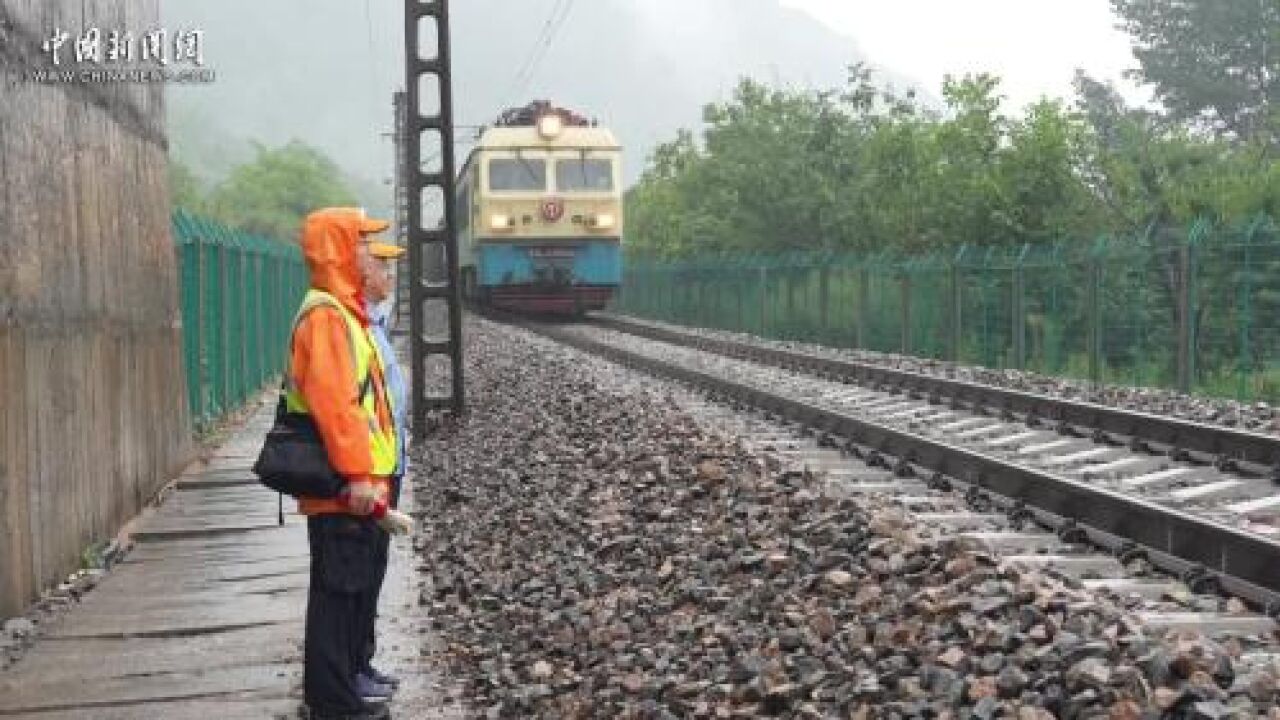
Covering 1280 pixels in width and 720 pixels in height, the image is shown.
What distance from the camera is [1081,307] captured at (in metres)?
19.2

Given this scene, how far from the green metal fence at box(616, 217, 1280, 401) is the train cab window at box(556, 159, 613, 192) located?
4193 mm

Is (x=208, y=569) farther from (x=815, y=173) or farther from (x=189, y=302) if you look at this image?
(x=815, y=173)

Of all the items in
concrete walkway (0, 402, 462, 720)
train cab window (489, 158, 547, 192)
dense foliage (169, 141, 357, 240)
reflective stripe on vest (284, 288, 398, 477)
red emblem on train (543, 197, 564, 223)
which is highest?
dense foliage (169, 141, 357, 240)

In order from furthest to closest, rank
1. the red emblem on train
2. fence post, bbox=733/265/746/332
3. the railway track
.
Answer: fence post, bbox=733/265/746/332, the red emblem on train, the railway track

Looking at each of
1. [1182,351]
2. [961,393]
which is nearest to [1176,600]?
[961,393]

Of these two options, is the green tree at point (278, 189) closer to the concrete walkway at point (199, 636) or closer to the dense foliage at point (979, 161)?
the dense foliage at point (979, 161)

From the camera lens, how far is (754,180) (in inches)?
1503

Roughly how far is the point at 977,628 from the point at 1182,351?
40.5 ft

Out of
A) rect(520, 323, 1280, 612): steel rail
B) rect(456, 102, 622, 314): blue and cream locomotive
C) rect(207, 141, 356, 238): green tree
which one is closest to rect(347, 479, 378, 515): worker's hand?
rect(520, 323, 1280, 612): steel rail

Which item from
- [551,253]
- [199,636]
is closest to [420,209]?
[199,636]

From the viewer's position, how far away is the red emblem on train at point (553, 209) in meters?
27.7

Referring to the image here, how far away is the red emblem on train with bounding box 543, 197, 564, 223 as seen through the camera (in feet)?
91.0

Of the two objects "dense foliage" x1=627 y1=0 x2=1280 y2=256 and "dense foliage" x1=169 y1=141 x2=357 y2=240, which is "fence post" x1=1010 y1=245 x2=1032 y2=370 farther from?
"dense foliage" x1=169 y1=141 x2=357 y2=240

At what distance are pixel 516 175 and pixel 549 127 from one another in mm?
1233
